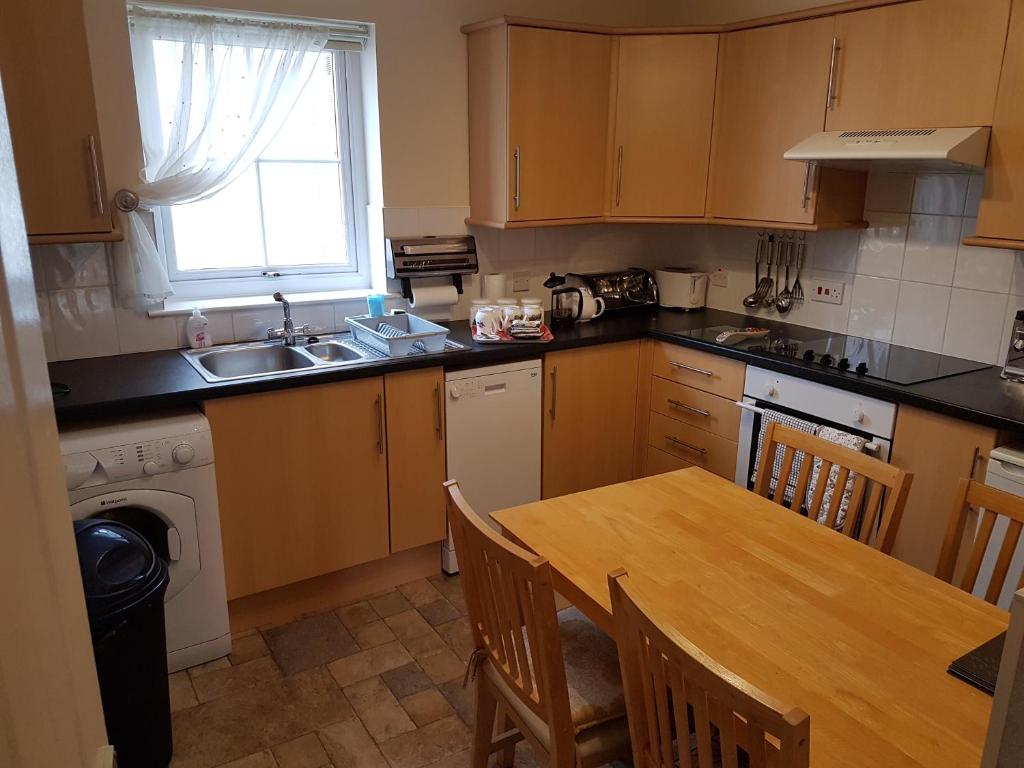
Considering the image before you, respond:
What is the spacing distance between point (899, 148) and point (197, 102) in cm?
233

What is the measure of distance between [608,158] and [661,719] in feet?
Result: 8.34

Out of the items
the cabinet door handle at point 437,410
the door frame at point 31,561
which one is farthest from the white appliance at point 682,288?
the door frame at point 31,561

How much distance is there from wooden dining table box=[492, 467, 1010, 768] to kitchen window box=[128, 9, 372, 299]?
68.3 inches

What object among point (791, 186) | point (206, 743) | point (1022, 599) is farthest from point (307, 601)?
point (1022, 599)

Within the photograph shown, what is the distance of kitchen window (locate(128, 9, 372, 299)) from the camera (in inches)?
115

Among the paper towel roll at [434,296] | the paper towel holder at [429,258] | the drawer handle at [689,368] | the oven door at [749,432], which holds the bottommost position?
the oven door at [749,432]

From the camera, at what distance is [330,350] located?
2.97 m

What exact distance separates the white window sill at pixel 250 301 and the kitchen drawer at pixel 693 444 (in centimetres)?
125

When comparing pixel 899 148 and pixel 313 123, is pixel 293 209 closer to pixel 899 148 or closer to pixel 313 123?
pixel 313 123

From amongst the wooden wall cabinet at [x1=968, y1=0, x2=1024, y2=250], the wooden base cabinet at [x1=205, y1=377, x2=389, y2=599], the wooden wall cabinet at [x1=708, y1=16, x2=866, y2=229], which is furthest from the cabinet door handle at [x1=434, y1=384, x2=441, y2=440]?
the wooden wall cabinet at [x1=968, y1=0, x2=1024, y2=250]

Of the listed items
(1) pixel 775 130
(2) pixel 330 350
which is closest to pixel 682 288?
(1) pixel 775 130

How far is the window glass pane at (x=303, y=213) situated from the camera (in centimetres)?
307

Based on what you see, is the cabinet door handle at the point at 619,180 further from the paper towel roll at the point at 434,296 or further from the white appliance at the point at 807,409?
the white appliance at the point at 807,409

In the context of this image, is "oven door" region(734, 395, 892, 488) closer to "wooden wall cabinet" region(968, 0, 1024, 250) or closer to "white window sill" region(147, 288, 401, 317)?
"wooden wall cabinet" region(968, 0, 1024, 250)
